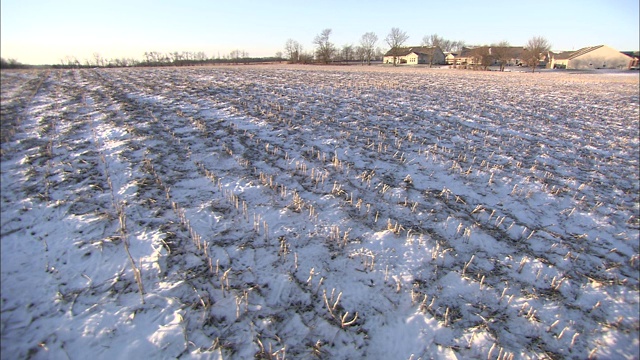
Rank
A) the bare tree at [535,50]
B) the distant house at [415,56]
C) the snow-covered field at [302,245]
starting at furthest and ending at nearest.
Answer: the distant house at [415,56] → the bare tree at [535,50] → the snow-covered field at [302,245]

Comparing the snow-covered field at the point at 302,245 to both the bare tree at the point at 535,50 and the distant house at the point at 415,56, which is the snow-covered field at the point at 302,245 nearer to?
the bare tree at the point at 535,50

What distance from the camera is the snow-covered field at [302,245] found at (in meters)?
3.15

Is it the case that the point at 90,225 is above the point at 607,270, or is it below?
above

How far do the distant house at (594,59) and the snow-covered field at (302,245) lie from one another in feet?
95.6

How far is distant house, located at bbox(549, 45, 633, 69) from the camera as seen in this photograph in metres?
28.5

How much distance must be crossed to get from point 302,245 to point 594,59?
188ft

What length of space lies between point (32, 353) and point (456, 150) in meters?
9.30

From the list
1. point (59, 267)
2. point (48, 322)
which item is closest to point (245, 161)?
point (59, 267)

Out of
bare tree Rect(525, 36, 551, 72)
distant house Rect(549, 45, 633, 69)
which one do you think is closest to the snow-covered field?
distant house Rect(549, 45, 633, 69)

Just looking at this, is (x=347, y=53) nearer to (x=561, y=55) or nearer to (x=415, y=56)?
(x=415, y=56)

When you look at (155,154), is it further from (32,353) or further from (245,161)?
(32,353)

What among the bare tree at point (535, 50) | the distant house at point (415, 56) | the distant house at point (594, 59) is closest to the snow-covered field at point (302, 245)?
the distant house at point (594, 59)

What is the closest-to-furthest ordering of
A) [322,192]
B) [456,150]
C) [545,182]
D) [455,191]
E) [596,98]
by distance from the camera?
1. [322,192]
2. [455,191]
3. [545,182]
4. [456,150]
5. [596,98]

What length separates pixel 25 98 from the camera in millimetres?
1743
